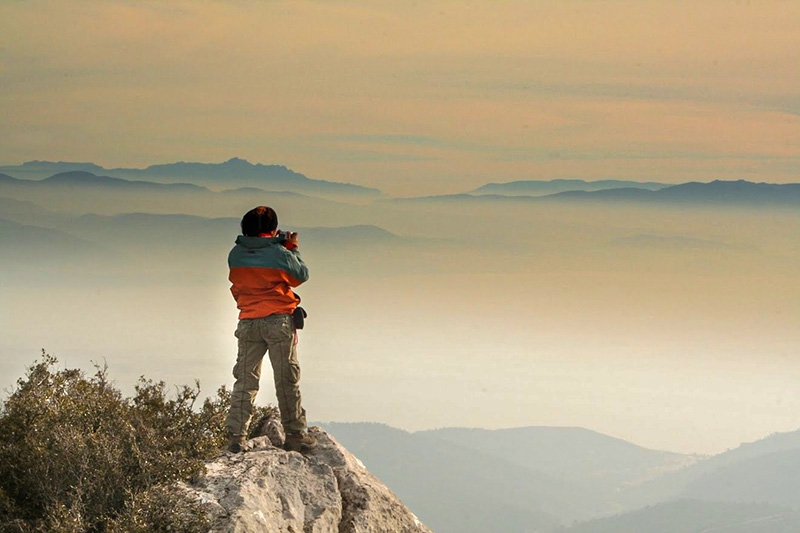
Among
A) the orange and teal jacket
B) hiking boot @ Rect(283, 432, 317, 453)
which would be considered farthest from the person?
hiking boot @ Rect(283, 432, 317, 453)

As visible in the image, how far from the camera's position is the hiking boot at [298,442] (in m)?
14.7

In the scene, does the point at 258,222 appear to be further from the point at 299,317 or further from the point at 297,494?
the point at 297,494

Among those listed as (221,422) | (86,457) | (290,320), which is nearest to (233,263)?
(290,320)

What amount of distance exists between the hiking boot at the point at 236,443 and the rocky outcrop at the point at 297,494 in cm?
13

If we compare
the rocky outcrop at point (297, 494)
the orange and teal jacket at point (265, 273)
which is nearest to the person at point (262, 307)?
the orange and teal jacket at point (265, 273)

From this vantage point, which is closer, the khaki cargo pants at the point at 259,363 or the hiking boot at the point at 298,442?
the khaki cargo pants at the point at 259,363

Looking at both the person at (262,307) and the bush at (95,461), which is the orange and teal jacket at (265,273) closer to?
the person at (262,307)

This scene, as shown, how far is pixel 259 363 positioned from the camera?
14.3 m

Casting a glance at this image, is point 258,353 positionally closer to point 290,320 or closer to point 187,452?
point 290,320

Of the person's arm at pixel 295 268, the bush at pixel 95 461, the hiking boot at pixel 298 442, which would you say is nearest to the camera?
the bush at pixel 95 461

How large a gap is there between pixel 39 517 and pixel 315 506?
337 cm

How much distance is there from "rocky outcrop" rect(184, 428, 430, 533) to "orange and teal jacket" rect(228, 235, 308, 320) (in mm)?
1966

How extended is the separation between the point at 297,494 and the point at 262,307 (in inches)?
98.5

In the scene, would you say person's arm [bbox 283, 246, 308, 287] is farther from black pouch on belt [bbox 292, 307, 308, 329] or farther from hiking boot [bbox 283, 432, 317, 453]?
hiking boot [bbox 283, 432, 317, 453]
